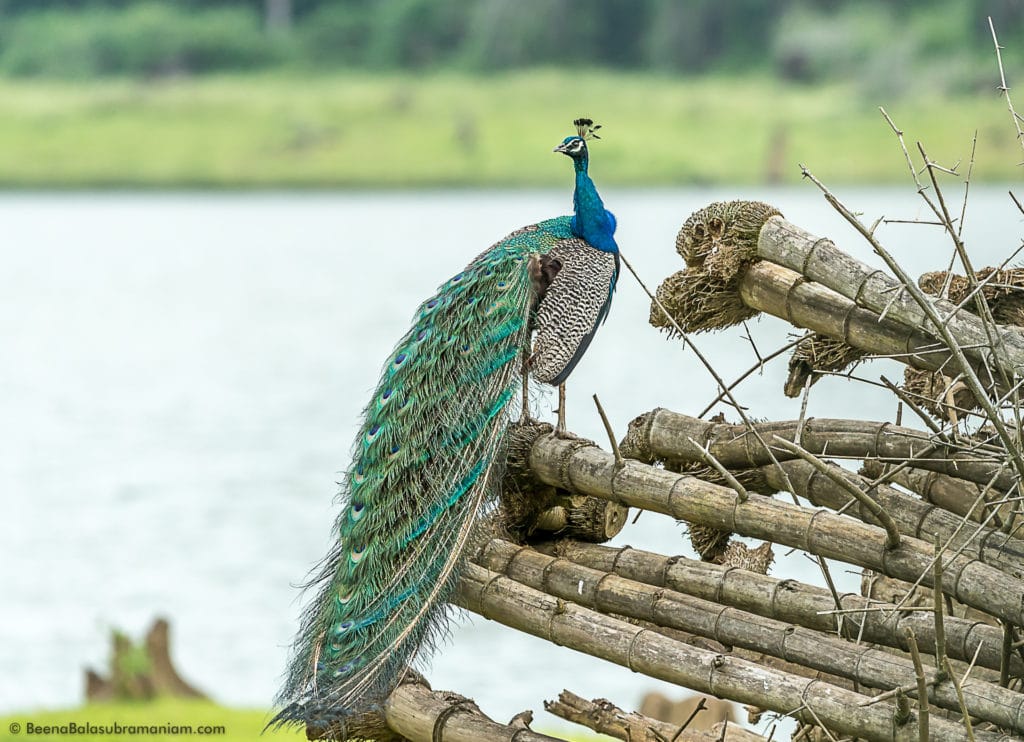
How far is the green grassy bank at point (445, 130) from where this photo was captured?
2000cm

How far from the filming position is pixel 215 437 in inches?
609

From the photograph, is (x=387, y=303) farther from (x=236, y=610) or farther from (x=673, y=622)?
(x=673, y=622)

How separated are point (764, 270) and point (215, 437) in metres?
12.8

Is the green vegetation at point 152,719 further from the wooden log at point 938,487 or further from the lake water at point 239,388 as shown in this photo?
the wooden log at point 938,487

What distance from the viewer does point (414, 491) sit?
130 inches

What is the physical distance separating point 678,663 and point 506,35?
68.7 ft

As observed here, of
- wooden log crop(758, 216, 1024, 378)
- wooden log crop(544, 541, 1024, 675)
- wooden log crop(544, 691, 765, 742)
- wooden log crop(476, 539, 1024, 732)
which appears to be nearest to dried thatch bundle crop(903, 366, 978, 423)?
wooden log crop(758, 216, 1024, 378)

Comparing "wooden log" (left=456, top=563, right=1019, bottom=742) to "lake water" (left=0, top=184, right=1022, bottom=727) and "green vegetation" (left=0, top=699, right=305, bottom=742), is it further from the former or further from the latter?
"green vegetation" (left=0, top=699, right=305, bottom=742)

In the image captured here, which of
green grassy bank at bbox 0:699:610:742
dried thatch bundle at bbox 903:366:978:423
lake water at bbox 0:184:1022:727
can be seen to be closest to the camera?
dried thatch bundle at bbox 903:366:978:423

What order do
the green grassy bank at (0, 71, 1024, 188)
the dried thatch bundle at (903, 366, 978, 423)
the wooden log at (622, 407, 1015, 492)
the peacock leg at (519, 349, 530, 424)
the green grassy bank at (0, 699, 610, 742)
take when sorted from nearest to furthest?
the wooden log at (622, 407, 1015, 492), the dried thatch bundle at (903, 366, 978, 423), the peacock leg at (519, 349, 530, 424), the green grassy bank at (0, 699, 610, 742), the green grassy bank at (0, 71, 1024, 188)

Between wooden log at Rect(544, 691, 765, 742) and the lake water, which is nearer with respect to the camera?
wooden log at Rect(544, 691, 765, 742)

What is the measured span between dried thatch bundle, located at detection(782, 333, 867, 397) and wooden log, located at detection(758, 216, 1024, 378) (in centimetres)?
29

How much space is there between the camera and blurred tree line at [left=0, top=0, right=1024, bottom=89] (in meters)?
21.8

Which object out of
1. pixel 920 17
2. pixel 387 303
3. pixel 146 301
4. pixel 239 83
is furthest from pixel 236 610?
pixel 920 17
